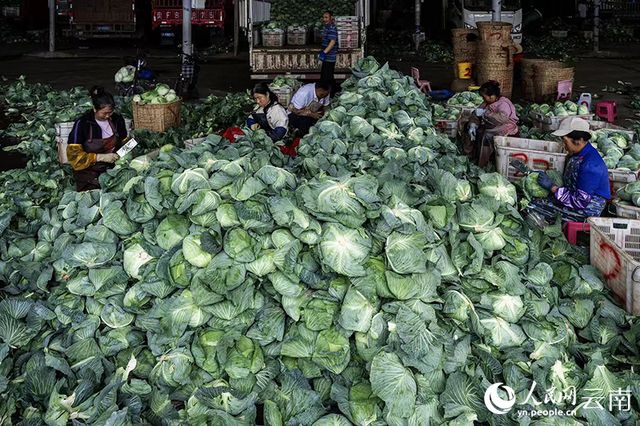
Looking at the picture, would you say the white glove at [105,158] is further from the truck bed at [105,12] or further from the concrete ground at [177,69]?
the truck bed at [105,12]

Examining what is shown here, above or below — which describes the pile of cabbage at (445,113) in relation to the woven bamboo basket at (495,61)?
below

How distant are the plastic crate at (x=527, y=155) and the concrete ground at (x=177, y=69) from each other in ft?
15.2

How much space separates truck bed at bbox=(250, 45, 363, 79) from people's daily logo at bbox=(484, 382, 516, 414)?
31.6ft

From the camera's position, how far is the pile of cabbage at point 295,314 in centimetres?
320

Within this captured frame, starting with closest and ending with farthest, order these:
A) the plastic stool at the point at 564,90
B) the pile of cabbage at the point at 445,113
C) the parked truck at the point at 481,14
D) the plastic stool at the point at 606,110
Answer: the pile of cabbage at the point at 445,113 < the plastic stool at the point at 606,110 < the plastic stool at the point at 564,90 < the parked truck at the point at 481,14

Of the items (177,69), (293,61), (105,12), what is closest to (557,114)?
(293,61)

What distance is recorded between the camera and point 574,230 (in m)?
5.05

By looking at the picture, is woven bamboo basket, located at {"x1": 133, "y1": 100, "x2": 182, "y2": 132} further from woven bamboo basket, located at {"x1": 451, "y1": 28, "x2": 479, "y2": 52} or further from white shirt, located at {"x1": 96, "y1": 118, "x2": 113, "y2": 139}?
woven bamboo basket, located at {"x1": 451, "y1": 28, "x2": 479, "y2": 52}

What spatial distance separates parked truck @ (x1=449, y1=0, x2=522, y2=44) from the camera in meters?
16.4

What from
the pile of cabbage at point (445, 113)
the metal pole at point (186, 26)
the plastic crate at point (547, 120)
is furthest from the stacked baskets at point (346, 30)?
the plastic crate at point (547, 120)

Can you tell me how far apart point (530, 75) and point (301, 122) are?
16.0 feet

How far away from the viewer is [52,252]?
4238 mm

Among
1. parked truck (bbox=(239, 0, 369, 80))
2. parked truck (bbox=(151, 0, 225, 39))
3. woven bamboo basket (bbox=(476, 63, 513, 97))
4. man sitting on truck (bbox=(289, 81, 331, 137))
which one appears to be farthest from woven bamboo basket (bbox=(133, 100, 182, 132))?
parked truck (bbox=(151, 0, 225, 39))

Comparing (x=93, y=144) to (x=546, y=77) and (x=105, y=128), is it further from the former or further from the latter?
(x=546, y=77)
